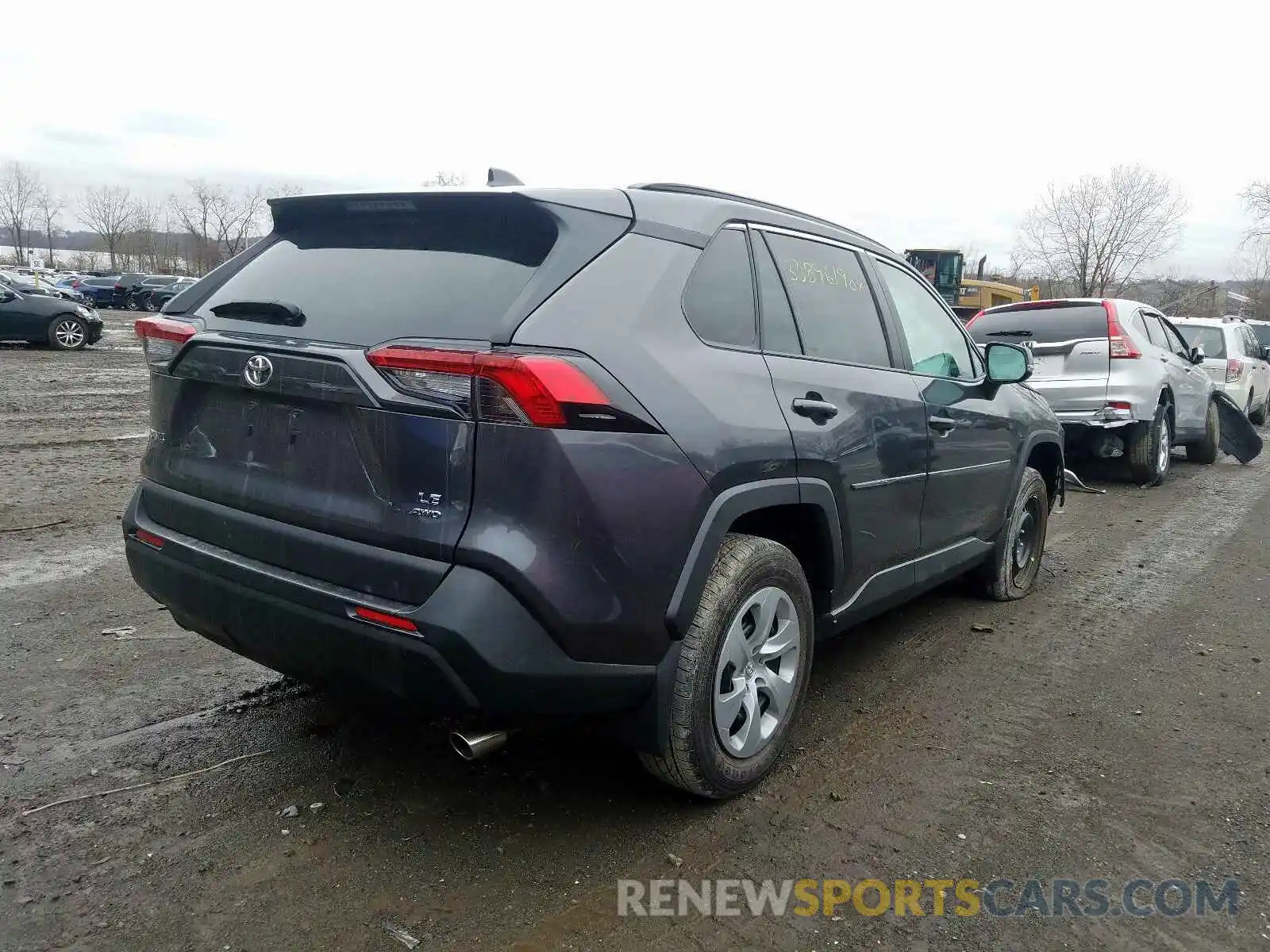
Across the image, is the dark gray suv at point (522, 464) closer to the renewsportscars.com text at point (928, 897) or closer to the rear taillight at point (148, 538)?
the rear taillight at point (148, 538)

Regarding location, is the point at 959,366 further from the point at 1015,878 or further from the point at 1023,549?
the point at 1015,878

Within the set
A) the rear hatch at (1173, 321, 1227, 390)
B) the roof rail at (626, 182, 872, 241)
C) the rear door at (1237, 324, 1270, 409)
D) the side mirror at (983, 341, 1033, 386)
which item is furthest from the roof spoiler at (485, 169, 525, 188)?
the rear door at (1237, 324, 1270, 409)

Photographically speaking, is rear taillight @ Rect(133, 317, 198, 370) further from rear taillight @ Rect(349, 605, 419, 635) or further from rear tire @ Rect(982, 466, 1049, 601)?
rear tire @ Rect(982, 466, 1049, 601)

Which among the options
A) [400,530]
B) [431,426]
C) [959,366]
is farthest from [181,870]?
[959,366]

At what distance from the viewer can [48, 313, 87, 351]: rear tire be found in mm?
18656

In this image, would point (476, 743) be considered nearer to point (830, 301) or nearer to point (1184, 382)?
point (830, 301)

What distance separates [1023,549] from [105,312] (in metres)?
41.3

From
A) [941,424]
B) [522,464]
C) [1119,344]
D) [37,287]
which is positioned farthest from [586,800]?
[37,287]

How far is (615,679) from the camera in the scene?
246 centimetres

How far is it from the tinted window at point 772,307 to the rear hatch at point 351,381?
0.69m

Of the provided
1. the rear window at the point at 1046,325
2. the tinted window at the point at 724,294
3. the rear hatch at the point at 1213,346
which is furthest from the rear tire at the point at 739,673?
the rear hatch at the point at 1213,346

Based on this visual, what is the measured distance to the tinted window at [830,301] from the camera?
3303 mm

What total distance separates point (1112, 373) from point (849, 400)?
6.34 m

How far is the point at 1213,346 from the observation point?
12.9m
